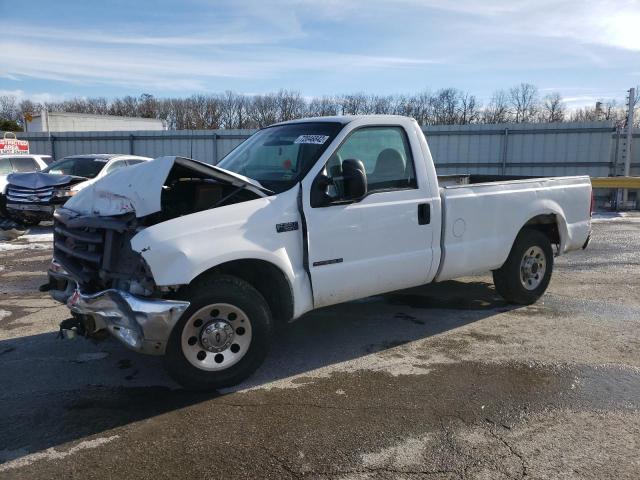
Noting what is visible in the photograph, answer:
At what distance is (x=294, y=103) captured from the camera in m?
60.7

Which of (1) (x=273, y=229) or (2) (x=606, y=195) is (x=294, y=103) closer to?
(2) (x=606, y=195)

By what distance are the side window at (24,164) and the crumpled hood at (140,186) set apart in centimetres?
1270

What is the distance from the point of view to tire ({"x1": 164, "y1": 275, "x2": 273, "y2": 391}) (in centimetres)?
386

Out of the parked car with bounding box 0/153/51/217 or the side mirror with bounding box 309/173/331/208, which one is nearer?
the side mirror with bounding box 309/173/331/208

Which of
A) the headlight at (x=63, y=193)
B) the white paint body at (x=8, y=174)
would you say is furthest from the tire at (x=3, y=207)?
the headlight at (x=63, y=193)

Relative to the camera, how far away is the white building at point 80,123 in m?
32.8

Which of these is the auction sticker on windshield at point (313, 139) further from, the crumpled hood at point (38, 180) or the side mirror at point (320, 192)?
the crumpled hood at point (38, 180)

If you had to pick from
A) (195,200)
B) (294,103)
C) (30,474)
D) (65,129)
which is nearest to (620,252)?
(195,200)

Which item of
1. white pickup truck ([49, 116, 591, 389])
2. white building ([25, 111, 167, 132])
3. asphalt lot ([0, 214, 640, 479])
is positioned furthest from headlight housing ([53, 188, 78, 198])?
white building ([25, 111, 167, 132])

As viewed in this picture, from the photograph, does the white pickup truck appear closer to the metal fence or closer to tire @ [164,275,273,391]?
tire @ [164,275,273,391]

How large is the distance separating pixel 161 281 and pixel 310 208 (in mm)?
1322

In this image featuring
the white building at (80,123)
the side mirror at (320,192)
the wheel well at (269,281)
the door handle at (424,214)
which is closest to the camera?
the wheel well at (269,281)

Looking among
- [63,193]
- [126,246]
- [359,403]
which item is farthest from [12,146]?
[359,403]

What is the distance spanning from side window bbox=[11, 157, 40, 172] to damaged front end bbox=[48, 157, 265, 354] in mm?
12475
